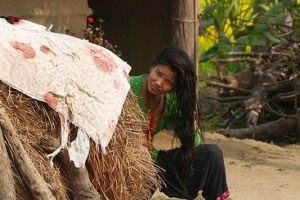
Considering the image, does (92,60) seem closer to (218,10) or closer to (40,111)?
(40,111)

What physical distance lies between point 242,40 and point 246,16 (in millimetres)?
2622

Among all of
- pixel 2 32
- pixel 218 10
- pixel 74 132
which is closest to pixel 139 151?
pixel 74 132

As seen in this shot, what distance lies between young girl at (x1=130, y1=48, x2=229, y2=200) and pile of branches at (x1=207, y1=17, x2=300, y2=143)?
410cm

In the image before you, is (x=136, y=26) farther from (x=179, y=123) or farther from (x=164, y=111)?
(x=179, y=123)

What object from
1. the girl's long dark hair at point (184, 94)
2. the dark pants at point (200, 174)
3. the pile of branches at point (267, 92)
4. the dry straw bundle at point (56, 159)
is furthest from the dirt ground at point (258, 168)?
the dry straw bundle at point (56, 159)

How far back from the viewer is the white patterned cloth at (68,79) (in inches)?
151

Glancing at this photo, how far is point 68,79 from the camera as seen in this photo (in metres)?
3.95

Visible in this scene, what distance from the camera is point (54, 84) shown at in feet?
12.7

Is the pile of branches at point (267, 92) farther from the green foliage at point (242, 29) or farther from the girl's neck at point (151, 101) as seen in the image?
the girl's neck at point (151, 101)

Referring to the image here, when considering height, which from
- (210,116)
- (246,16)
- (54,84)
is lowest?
(210,116)

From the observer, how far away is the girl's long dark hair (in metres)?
4.55

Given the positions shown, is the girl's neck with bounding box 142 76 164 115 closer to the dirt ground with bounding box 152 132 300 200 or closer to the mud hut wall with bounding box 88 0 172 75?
the dirt ground with bounding box 152 132 300 200

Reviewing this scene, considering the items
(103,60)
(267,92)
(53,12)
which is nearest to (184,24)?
(53,12)

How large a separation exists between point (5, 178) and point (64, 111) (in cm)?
46
